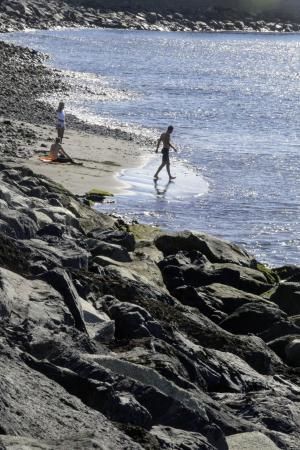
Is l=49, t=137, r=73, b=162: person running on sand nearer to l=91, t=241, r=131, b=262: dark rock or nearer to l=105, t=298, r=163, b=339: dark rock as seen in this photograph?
l=91, t=241, r=131, b=262: dark rock

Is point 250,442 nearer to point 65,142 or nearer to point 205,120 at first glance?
point 65,142

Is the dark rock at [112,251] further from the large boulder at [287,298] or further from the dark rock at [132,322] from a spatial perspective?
the dark rock at [132,322]

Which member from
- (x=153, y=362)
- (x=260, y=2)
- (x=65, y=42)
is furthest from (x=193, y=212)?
(x=260, y=2)

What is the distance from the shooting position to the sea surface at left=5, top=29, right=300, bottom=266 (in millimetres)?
27281

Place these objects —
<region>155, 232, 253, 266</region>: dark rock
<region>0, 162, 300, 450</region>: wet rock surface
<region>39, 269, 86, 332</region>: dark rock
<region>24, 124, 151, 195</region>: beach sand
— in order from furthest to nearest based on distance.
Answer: <region>24, 124, 151, 195</region>: beach sand
<region>155, 232, 253, 266</region>: dark rock
<region>39, 269, 86, 332</region>: dark rock
<region>0, 162, 300, 450</region>: wet rock surface

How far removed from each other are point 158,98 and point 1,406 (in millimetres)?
50279

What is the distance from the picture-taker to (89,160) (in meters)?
32.2

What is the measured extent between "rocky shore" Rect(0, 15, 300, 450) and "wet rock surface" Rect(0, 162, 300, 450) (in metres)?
0.02

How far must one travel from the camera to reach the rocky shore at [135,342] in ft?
25.1

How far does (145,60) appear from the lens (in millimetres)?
83375

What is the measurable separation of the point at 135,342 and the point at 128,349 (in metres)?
0.24

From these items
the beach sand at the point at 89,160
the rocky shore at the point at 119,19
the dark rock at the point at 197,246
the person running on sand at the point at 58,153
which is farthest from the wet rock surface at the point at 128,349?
the rocky shore at the point at 119,19

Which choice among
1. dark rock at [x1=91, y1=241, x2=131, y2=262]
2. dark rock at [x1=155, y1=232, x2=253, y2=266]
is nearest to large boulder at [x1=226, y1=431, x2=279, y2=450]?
dark rock at [x1=91, y1=241, x2=131, y2=262]

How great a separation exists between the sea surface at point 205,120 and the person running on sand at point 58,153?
1689mm
